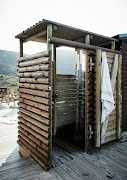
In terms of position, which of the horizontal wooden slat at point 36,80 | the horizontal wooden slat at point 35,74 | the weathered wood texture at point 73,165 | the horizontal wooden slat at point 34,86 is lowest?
the weathered wood texture at point 73,165

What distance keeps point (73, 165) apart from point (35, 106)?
5.48 ft

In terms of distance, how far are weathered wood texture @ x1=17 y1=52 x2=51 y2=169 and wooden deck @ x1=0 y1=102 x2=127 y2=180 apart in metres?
0.26

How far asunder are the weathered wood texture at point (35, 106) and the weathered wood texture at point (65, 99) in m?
1.45

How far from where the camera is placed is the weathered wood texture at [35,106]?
3082mm

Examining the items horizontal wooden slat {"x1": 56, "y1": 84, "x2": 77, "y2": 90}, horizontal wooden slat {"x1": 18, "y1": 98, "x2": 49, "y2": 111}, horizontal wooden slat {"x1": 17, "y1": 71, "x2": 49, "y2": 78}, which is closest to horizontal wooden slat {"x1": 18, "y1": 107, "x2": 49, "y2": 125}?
horizontal wooden slat {"x1": 18, "y1": 98, "x2": 49, "y2": 111}

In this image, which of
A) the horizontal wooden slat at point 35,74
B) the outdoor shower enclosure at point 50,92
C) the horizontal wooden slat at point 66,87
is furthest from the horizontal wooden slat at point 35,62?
the horizontal wooden slat at point 66,87

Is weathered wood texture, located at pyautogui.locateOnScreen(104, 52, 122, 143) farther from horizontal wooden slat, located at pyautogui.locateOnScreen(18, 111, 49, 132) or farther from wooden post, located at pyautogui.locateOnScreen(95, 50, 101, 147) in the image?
horizontal wooden slat, located at pyautogui.locateOnScreen(18, 111, 49, 132)

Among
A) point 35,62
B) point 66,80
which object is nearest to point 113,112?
point 66,80

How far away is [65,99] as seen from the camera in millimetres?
5570

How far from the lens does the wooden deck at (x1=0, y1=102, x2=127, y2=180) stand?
2869 mm

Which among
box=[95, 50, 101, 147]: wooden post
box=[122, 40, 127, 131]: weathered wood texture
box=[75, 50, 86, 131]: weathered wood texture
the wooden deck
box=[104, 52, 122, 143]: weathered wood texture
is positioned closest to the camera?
the wooden deck

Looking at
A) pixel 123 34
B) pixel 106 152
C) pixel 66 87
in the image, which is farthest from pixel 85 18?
pixel 106 152

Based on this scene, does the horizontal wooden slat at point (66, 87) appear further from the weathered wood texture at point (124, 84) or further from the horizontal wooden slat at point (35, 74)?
the weathered wood texture at point (124, 84)

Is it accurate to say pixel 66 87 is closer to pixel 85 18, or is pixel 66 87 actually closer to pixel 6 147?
pixel 6 147
